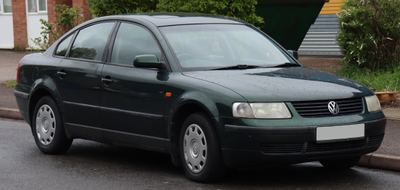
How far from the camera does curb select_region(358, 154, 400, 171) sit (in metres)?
6.19

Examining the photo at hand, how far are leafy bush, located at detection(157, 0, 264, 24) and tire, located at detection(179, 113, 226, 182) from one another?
18.9 feet

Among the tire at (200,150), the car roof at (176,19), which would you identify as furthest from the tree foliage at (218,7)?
the tire at (200,150)

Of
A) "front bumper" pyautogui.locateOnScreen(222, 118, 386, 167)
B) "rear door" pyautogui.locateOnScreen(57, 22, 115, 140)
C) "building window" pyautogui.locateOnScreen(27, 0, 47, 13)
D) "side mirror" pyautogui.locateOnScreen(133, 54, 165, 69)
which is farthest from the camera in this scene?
"building window" pyautogui.locateOnScreen(27, 0, 47, 13)

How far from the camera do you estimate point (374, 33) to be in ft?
38.4

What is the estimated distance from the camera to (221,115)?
516cm

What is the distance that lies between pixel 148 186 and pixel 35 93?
2537 mm

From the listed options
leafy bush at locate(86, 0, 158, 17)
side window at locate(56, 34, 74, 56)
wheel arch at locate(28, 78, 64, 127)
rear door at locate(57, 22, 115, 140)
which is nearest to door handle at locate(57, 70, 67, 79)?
rear door at locate(57, 22, 115, 140)

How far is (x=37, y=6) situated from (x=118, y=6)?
596 inches

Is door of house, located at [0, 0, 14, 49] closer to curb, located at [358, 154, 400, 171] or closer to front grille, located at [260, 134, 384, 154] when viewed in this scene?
curb, located at [358, 154, 400, 171]

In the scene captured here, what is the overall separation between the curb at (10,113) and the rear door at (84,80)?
380 cm

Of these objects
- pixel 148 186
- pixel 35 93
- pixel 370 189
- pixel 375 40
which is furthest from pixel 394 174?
pixel 375 40

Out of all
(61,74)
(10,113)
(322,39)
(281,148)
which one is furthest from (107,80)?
(322,39)

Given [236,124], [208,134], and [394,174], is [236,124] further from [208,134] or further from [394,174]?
[394,174]

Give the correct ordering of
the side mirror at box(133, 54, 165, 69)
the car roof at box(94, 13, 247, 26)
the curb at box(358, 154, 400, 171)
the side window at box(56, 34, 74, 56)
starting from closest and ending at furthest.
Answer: the side mirror at box(133, 54, 165, 69), the curb at box(358, 154, 400, 171), the car roof at box(94, 13, 247, 26), the side window at box(56, 34, 74, 56)
